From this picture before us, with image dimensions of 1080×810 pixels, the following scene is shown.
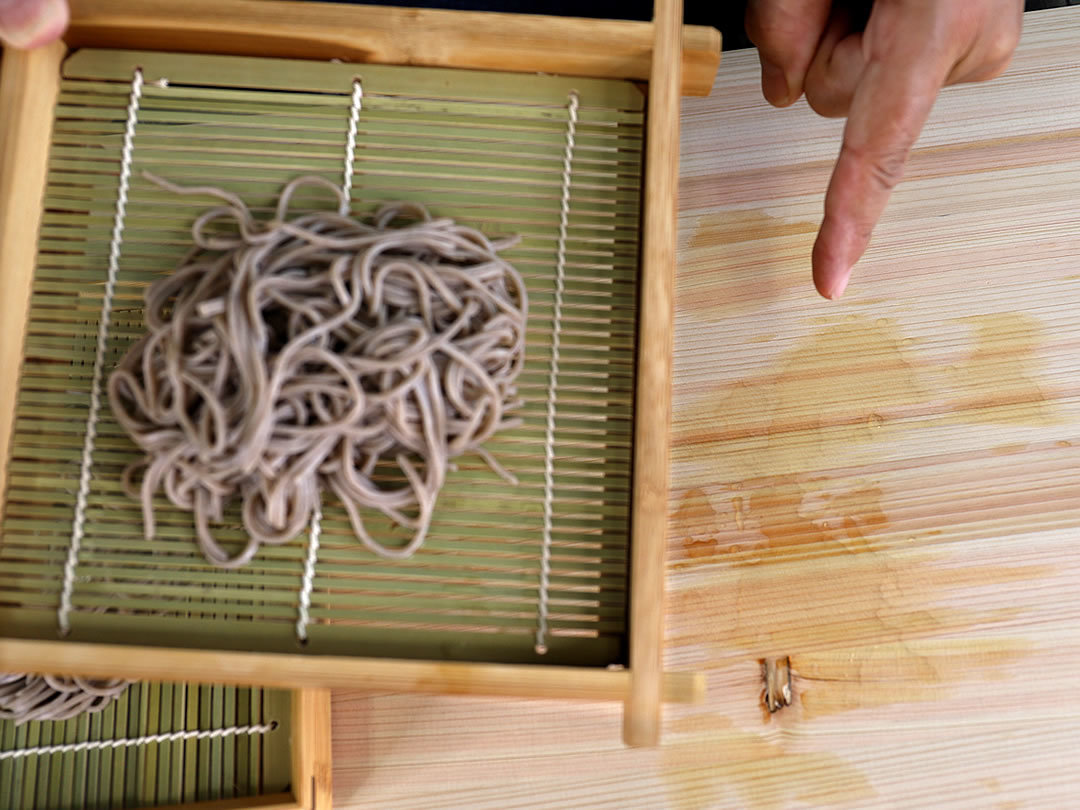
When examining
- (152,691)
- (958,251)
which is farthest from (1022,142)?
(152,691)

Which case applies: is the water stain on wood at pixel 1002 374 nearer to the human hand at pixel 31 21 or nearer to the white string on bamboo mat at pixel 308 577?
the white string on bamboo mat at pixel 308 577

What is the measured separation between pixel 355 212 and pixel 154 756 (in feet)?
1.86

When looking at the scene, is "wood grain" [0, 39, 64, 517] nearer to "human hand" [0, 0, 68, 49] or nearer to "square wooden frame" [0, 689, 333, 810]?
"human hand" [0, 0, 68, 49]

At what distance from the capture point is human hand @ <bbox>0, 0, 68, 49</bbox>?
0.69 m

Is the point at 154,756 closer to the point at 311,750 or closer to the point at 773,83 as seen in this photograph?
the point at 311,750

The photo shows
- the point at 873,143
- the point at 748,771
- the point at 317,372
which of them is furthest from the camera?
the point at 748,771

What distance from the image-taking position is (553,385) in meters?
0.73

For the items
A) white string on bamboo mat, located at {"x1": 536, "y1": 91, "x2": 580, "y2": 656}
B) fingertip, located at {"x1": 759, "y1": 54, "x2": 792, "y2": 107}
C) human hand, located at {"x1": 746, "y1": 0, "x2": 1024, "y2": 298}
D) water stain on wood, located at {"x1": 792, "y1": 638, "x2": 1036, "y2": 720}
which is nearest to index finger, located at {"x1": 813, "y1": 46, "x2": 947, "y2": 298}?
human hand, located at {"x1": 746, "y1": 0, "x2": 1024, "y2": 298}

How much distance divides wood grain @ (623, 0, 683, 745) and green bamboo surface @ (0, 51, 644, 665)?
0.13 ft

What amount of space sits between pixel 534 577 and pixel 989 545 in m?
0.53

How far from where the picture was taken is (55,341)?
74cm

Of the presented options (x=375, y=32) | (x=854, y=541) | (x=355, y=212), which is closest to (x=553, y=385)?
(x=355, y=212)

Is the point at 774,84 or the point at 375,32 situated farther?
the point at 774,84

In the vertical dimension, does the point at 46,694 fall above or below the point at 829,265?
below
